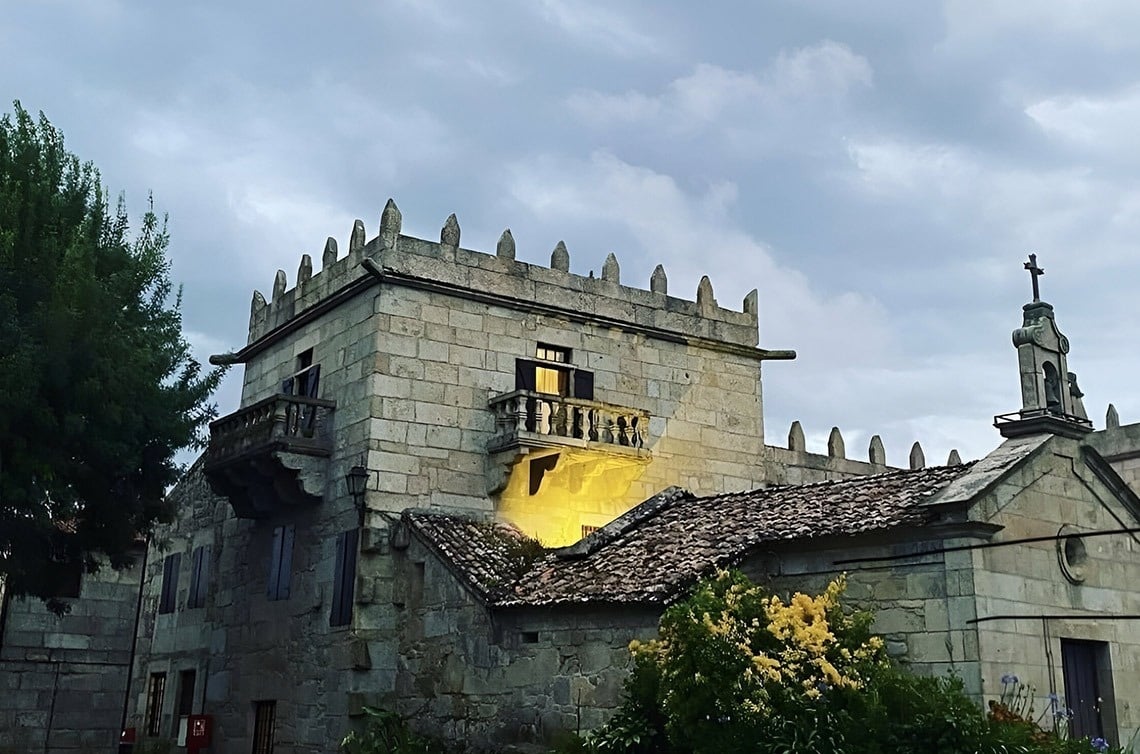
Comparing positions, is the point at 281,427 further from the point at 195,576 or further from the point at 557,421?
the point at 195,576

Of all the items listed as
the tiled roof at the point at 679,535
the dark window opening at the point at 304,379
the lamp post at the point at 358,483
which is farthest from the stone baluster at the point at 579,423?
the dark window opening at the point at 304,379

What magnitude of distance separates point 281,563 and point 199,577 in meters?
3.87

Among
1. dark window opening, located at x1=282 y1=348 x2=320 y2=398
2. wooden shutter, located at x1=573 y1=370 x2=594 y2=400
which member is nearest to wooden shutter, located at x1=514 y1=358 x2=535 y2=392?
wooden shutter, located at x1=573 y1=370 x2=594 y2=400

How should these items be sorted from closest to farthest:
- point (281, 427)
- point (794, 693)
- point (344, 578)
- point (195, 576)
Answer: point (794, 693) < point (344, 578) < point (281, 427) < point (195, 576)

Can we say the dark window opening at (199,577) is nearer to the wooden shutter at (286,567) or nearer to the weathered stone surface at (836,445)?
the wooden shutter at (286,567)

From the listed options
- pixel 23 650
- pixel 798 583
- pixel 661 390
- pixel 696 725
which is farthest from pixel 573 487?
pixel 23 650

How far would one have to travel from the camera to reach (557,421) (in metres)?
19.3

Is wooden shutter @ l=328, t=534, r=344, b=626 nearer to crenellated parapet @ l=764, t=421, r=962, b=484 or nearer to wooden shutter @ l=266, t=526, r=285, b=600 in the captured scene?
wooden shutter @ l=266, t=526, r=285, b=600

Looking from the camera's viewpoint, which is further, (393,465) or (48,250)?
(393,465)

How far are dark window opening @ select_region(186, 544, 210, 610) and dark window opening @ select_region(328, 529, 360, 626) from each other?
18.3ft

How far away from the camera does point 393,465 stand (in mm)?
18656

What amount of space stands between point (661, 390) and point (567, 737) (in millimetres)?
9253

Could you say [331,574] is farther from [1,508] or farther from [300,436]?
[1,508]

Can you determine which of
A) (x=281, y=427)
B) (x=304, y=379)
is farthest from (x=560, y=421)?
(x=304, y=379)
